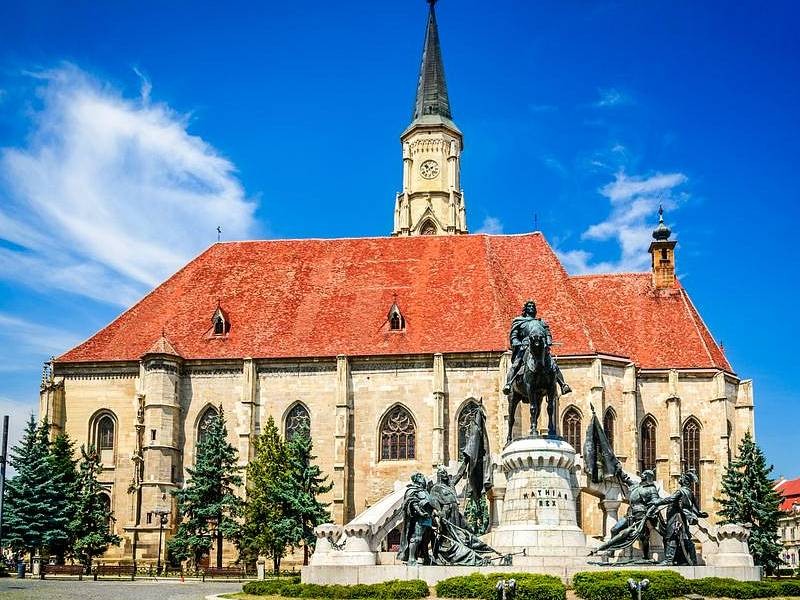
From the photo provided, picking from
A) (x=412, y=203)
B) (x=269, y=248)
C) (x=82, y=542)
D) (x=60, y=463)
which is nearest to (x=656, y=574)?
(x=82, y=542)

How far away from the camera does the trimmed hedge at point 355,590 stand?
2055 centimetres

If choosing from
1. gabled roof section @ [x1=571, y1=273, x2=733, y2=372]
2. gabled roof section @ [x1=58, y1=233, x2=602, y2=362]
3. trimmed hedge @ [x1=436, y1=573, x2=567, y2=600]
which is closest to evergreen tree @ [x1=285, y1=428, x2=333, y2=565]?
gabled roof section @ [x1=58, y1=233, x2=602, y2=362]

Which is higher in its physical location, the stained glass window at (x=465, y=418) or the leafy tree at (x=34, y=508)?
the stained glass window at (x=465, y=418)

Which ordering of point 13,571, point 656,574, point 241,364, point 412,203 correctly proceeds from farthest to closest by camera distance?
point 412,203 < point 241,364 < point 13,571 < point 656,574

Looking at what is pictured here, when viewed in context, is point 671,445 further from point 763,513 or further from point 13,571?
point 13,571

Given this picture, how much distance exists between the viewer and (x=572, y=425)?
46.5m

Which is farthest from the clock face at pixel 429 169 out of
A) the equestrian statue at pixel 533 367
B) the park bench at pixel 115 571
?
the equestrian statue at pixel 533 367

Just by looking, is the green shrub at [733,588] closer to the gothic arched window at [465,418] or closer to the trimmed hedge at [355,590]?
the trimmed hedge at [355,590]

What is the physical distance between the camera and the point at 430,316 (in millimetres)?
49656

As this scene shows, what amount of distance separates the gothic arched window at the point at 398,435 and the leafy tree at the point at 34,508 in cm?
1483

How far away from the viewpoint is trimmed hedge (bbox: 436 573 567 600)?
19.0 meters

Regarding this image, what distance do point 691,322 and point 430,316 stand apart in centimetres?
1392

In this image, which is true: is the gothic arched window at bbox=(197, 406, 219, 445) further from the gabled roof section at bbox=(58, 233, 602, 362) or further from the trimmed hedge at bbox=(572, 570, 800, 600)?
the trimmed hedge at bbox=(572, 570, 800, 600)

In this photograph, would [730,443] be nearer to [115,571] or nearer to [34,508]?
[115,571]
